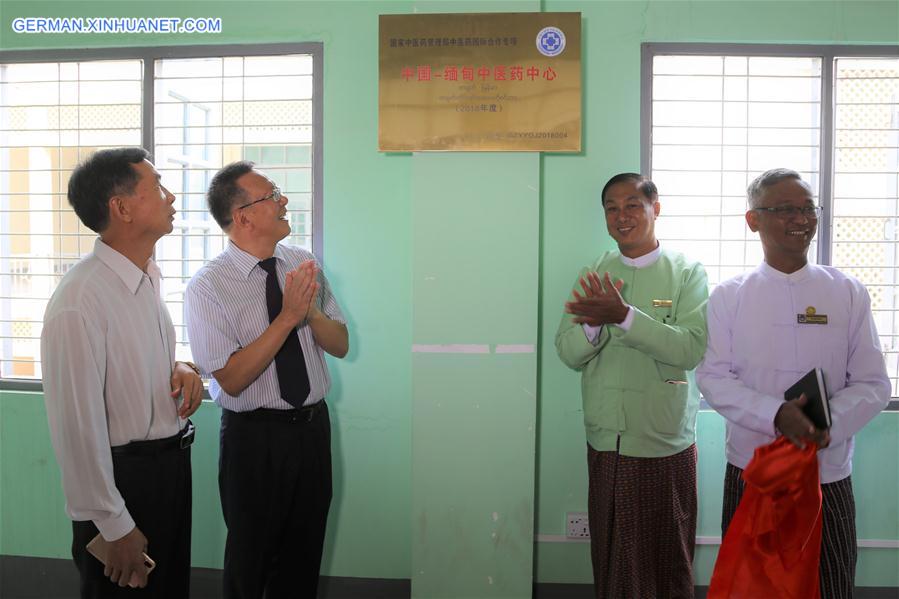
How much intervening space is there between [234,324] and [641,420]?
4.56 feet

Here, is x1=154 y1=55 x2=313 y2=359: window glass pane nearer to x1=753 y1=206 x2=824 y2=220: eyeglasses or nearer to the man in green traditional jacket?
the man in green traditional jacket

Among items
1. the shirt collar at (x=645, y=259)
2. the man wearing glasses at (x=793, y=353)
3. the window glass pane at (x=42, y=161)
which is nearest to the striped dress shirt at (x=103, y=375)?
the window glass pane at (x=42, y=161)

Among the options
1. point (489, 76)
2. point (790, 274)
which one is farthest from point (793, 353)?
point (489, 76)

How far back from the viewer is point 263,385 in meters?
1.95

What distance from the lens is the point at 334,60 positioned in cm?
254

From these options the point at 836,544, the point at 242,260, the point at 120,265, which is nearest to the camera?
the point at 120,265

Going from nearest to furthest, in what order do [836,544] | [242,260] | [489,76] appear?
[836,544], [242,260], [489,76]

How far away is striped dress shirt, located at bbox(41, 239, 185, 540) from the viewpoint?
4.69 feet

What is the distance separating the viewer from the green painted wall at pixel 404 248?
2457mm

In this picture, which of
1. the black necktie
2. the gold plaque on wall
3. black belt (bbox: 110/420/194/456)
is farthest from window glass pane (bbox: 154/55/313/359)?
black belt (bbox: 110/420/194/456)

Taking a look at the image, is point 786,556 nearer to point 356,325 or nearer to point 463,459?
point 463,459

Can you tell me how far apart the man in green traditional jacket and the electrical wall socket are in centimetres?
36

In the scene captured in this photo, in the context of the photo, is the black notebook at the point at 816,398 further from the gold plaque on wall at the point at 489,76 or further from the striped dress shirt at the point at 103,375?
the striped dress shirt at the point at 103,375

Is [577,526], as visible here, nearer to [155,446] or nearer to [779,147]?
[155,446]
